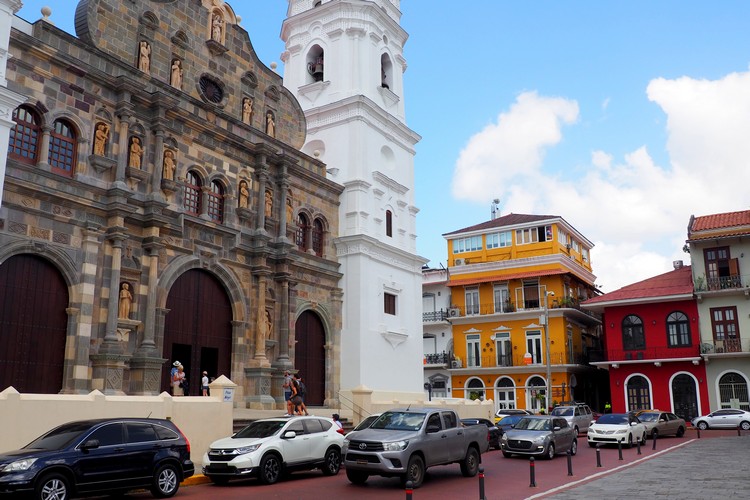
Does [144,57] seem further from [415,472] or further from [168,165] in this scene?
[415,472]

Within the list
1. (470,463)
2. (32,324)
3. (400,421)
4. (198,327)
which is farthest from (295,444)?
(198,327)

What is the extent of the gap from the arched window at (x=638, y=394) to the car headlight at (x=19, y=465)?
3664 cm

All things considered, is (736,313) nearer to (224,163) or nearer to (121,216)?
(224,163)

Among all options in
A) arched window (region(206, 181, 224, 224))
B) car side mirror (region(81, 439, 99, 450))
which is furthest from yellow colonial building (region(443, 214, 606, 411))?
car side mirror (region(81, 439, 99, 450))

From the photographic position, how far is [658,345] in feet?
132

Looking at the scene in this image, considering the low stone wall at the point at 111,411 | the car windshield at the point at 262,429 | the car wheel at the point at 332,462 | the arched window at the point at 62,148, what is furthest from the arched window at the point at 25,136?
the car wheel at the point at 332,462

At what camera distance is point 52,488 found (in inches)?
428

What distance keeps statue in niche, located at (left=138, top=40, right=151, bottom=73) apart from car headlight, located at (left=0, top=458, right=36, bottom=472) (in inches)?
618

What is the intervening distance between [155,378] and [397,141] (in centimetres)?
1908

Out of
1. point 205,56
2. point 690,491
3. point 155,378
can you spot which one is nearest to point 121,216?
point 155,378

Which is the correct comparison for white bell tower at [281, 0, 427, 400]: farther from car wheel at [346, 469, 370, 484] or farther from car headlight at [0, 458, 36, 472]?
car headlight at [0, 458, 36, 472]

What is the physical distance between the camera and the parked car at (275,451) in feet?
46.8

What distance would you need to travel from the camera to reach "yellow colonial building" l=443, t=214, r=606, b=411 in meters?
45.6

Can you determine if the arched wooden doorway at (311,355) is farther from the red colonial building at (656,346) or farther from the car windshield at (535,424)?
the red colonial building at (656,346)
